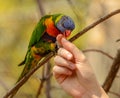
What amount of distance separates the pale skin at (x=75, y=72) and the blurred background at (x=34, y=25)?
3.92 feet

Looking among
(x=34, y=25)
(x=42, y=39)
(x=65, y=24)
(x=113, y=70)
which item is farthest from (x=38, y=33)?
(x=34, y=25)

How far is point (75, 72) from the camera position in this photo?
122cm

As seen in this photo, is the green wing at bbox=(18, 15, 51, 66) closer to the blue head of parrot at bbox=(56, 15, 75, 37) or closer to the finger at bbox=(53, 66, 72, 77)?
the blue head of parrot at bbox=(56, 15, 75, 37)

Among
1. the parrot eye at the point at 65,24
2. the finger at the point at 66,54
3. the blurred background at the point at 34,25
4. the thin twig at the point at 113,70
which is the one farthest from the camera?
the blurred background at the point at 34,25

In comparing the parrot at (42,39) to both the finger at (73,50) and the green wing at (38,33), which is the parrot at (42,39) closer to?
the green wing at (38,33)

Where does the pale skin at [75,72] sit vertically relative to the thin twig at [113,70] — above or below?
above

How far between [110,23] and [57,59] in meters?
1.62

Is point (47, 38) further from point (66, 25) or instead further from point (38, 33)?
point (66, 25)

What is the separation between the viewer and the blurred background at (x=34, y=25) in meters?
2.62

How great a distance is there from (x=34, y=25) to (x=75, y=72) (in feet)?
5.87

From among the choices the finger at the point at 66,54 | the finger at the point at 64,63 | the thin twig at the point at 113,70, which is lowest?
the thin twig at the point at 113,70

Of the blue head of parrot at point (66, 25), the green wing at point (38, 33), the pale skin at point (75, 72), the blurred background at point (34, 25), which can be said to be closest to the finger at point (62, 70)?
the pale skin at point (75, 72)

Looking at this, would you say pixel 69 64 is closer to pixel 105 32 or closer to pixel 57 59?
pixel 57 59

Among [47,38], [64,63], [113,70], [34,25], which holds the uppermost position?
[64,63]
